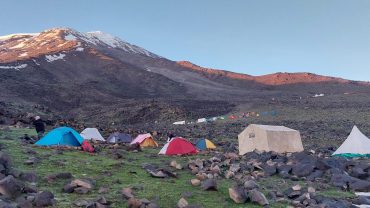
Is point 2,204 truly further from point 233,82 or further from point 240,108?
point 233,82

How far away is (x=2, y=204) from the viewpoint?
285 inches

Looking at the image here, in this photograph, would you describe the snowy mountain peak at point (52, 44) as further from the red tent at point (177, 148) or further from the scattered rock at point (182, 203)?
the scattered rock at point (182, 203)

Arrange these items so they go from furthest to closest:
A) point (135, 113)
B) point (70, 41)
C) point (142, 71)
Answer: point (70, 41), point (142, 71), point (135, 113)

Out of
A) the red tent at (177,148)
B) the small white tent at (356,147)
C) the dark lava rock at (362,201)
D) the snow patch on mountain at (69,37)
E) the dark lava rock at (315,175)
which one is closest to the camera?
the dark lava rock at (362,201)

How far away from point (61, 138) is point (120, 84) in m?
59.1

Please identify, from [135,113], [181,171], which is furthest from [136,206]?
[135,113]

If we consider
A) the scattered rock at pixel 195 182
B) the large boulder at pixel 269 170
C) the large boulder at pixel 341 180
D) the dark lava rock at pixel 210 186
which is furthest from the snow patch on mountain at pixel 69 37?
the dark lava rock at pixel 210 186

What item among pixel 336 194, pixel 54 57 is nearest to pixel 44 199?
pixel 336 194

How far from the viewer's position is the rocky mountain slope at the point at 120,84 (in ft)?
186

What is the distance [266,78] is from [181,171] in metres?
86.0

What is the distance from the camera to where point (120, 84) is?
77812mm

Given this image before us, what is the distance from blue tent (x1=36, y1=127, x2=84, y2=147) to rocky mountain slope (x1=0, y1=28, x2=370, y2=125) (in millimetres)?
23044

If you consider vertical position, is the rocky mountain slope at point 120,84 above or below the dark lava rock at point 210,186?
above

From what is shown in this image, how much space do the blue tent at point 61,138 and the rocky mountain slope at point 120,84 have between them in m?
23.0
